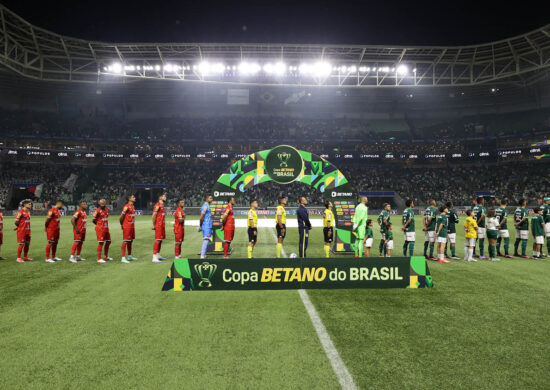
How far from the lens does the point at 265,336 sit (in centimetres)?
479

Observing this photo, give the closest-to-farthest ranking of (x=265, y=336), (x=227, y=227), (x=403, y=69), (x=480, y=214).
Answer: (x=265, y=336) → (x=227, y=227) → (x=480, y=214) → (x=403, y=69)

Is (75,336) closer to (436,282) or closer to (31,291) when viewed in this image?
(31,291)

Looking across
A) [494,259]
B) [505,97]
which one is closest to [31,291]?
[494,259]

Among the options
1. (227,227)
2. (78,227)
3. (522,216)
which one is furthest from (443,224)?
(78,227)

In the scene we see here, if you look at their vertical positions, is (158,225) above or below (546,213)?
below

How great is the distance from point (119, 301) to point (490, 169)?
5864 centimetres

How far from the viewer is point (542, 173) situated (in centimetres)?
4509

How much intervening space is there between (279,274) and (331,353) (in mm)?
2898

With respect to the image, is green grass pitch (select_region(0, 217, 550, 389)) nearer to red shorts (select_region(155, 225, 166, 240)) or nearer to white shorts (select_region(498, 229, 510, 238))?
red shorts (select_region(155, 225, 166, 240))

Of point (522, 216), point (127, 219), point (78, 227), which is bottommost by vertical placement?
point (78, 227)

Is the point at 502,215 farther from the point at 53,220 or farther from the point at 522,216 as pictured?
the point at 53,220

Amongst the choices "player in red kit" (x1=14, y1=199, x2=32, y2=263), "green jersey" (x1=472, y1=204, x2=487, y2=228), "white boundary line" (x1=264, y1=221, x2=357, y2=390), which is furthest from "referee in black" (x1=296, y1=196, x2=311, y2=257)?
"player in red kit" (x1=14, y1=199, x2=32, y2=263)

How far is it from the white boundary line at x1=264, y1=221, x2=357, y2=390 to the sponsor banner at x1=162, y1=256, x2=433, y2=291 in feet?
2.79

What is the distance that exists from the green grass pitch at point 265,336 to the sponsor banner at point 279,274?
9.2 inches
